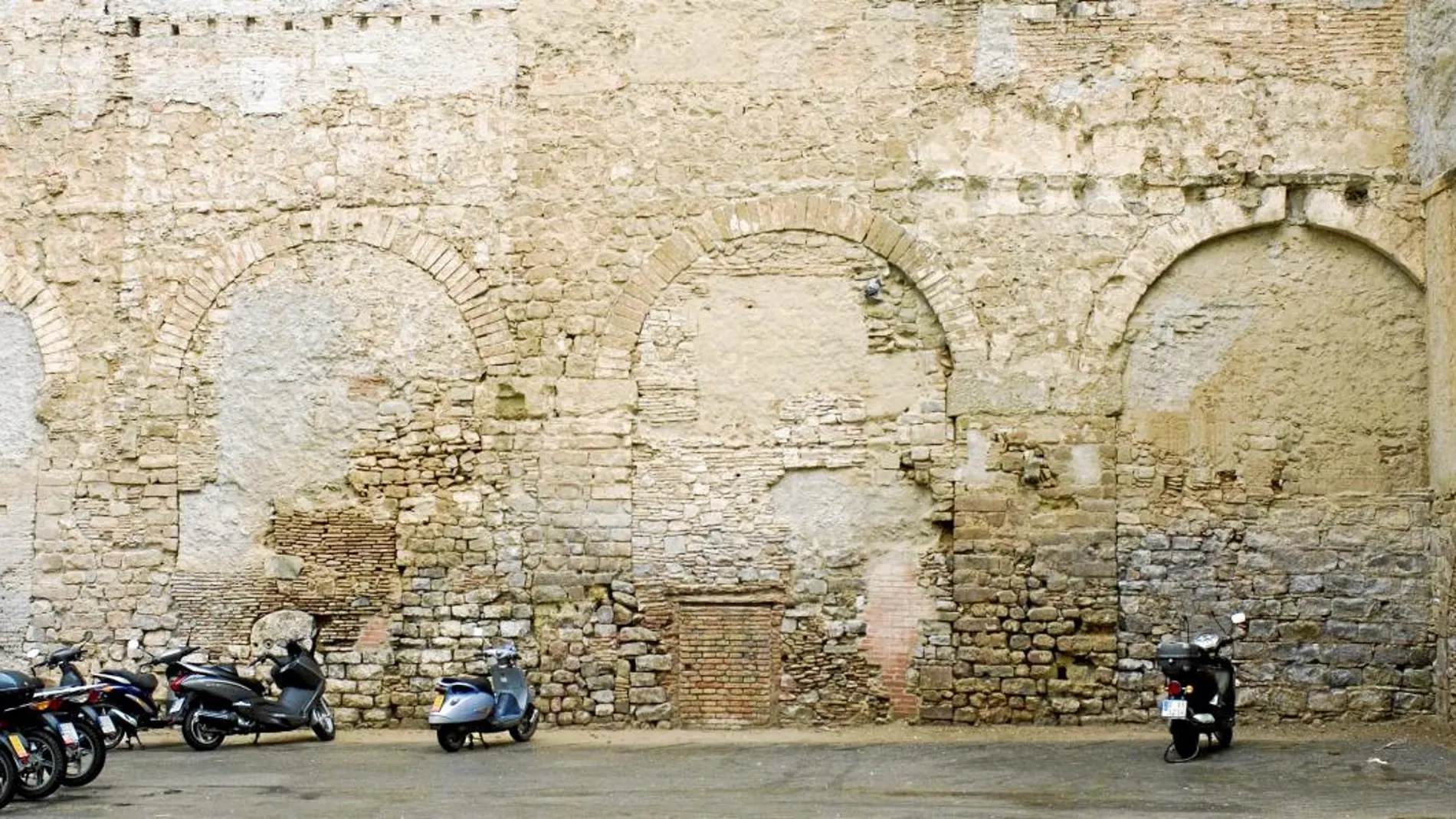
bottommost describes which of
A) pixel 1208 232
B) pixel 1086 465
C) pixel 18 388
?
pixel 1086 465

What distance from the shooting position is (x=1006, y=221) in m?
14.2

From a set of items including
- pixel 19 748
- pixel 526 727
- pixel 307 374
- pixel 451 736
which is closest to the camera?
pixel 19 748

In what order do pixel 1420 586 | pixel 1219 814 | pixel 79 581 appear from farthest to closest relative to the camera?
pixel 79 581
pixel 1420 586
pixel 1219 814

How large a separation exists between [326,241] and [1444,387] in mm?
8642

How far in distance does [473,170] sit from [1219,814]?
787cm

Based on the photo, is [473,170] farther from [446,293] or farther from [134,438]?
[134,438]

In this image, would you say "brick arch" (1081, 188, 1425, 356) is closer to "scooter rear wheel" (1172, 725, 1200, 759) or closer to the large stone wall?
the large stone wall

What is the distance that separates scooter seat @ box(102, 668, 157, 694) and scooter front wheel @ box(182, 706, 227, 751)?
13.8 inches

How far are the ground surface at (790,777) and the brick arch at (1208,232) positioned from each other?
10.1 feet

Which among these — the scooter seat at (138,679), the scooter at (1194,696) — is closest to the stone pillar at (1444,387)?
the scooter at (1194,696)

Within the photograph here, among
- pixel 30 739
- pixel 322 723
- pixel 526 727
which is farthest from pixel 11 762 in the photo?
pixel 526 727

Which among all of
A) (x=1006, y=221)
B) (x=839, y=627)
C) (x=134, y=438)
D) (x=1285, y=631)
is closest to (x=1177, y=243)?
(x=1006, y=221)

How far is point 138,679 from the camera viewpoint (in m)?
13.4

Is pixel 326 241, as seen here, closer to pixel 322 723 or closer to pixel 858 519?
pixel 322 723
